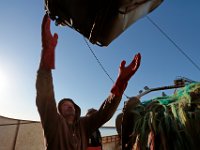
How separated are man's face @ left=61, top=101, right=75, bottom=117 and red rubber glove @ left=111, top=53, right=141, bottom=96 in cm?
48

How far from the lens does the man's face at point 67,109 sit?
7.91 ft

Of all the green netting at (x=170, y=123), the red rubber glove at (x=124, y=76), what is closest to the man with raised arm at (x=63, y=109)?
the red rubber glove at (x=124, y=76)

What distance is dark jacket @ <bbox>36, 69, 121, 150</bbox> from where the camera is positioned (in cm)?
182

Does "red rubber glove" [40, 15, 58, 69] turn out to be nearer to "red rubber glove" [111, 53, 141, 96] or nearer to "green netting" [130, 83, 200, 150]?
"red rubber glove" [111, 53, 141, 96]

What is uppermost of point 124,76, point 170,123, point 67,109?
point 124,76

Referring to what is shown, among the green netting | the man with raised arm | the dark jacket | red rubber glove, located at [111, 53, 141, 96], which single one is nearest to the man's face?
the man with raised arm

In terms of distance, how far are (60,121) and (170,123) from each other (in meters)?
0.97

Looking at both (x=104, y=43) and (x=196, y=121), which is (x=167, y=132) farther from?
(x=104, y=43)

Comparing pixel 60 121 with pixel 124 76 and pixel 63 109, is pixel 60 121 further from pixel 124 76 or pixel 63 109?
pixel 124 76

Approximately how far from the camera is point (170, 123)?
2053 millimetres

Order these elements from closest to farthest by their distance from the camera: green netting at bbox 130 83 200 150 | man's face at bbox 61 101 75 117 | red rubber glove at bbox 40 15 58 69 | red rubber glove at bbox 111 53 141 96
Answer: red rubber glove at bbox 40 15 58 69
green netting at bbox 130 83 200 150
red rubber glove at bbox 111 53 141 96
man's face at bbox 61 101 75 117

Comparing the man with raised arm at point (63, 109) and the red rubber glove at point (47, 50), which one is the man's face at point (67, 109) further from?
the red rubber glove at point (47, 50)

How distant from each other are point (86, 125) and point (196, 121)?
3.55 ft

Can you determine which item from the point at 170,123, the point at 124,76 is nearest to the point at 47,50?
the point at 124,76
